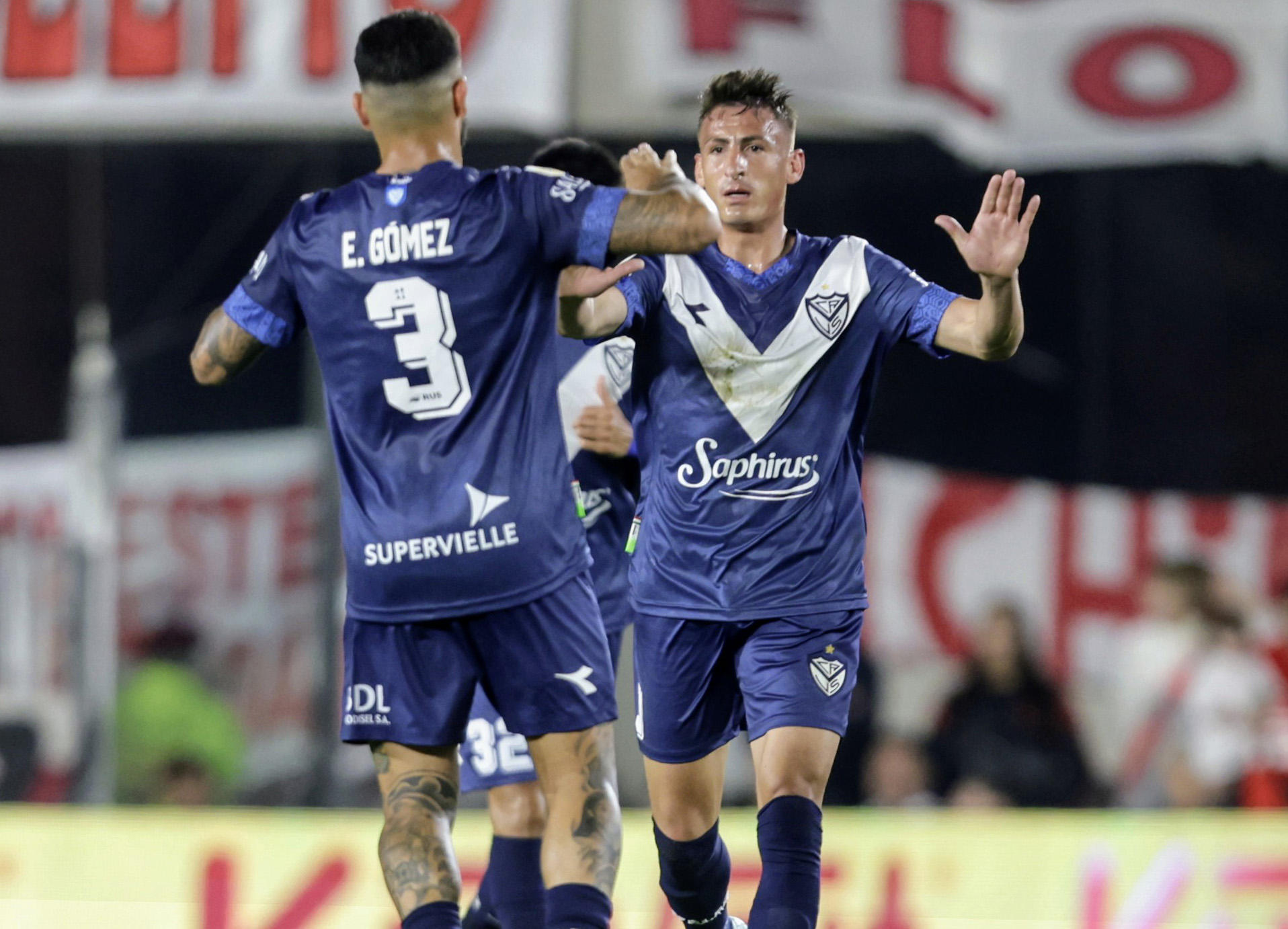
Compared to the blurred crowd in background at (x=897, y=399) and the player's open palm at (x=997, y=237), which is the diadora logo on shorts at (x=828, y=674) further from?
the blurred crowd in background at (x=897, y=399)

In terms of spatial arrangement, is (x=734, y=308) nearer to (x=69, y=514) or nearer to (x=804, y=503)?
(x=804, y=503)

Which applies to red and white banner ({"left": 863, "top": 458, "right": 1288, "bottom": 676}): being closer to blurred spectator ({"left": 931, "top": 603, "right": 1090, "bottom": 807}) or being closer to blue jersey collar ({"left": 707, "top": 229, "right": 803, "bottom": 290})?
blurred spectator ({"left": 931, "top": 603, "right": 1090, "bottom": 807})

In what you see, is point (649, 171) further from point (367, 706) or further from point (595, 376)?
point (595, 376)

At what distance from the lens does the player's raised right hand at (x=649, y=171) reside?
3646mm

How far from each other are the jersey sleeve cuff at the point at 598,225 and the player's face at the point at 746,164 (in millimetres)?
750

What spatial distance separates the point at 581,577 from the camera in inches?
150

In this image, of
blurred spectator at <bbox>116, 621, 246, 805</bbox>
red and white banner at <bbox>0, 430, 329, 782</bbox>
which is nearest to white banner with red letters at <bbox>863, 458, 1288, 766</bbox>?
red and white banner at <bbox>0, 430, 329, 782</bbox>

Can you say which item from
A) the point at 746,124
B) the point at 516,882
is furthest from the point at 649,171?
the point at 516,882

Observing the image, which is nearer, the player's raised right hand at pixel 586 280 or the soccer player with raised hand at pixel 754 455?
the player's raised right hand at pixel 586 280

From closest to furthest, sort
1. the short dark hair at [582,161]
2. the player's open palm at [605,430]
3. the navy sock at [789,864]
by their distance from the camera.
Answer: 1. the navy sock at [789,864]
2. the player's open palm at [605,430]
3. the short dark hair at [582,161]

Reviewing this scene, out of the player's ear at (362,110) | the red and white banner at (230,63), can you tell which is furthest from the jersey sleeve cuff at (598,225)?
the red and white banner at (230,63)

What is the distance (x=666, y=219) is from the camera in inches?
138

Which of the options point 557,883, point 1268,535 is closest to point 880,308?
point 557,883

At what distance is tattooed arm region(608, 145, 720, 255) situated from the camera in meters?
3.46
